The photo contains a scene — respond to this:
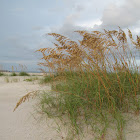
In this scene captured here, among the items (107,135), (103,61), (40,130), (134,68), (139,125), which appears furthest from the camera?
(134,68)

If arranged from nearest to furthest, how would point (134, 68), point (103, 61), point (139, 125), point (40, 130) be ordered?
point (139, 125) < point (40, 130) < point (103, 61) < point (134, 68)

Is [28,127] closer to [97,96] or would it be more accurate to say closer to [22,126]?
[22,126]

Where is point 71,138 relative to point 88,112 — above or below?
below

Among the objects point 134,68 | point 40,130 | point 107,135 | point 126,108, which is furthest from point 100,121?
point 134,68

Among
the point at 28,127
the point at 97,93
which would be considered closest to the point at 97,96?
the point at 97,93

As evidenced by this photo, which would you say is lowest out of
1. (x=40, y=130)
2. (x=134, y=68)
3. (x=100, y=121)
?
(x=40, y=130)

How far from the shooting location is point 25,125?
85.7 inches

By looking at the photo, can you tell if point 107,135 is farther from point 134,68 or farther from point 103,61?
point 134,68

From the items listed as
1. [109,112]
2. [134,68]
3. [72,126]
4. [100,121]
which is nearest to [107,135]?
[100,121]

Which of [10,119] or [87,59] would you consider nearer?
[87,59]

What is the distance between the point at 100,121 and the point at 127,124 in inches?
14.7

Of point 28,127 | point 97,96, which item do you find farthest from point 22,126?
point 97,96

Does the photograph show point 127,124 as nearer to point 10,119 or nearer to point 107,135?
point 107,135

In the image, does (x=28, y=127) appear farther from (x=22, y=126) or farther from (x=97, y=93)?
(x=97, y=93)
